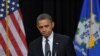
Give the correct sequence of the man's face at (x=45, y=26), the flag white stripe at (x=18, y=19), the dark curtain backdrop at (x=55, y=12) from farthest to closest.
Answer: the dark curtain backdrop at (x=55, y=12) → the flag white stripe at (x=18, y=19) → the man's face at (x=45, y=26)

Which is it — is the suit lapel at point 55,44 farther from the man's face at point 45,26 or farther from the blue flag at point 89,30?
the blue flag at point 89,30

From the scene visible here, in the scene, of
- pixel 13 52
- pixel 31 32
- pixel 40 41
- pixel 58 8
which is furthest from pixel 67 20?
pixel 40 41

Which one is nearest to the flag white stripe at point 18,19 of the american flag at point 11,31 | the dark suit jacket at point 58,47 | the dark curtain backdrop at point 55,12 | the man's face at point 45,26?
the american flag at point 11,31

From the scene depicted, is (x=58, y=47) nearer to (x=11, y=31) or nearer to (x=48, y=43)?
(x=48, y=43)

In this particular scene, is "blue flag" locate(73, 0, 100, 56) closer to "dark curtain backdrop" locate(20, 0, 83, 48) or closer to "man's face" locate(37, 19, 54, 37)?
"dark curtain backdrop" locate(20, 0, 83, 48)

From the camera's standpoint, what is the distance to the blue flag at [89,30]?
538cm

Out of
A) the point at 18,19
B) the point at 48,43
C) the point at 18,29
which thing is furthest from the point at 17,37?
the point at 48,43

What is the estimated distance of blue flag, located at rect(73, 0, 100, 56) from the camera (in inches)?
212

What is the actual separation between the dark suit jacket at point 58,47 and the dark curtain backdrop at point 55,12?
2.32m

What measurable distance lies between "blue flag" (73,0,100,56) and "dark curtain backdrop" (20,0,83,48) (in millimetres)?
440

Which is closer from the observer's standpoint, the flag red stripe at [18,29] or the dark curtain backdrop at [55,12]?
the flag red stripe at [18,29]

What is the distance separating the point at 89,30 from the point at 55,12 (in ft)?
2.24

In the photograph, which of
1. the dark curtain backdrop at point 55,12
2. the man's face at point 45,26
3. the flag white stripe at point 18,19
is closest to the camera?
the man's face at point 45,26

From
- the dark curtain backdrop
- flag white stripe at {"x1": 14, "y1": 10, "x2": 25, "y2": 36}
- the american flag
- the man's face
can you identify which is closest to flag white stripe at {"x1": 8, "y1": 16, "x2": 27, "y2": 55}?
the american flag
